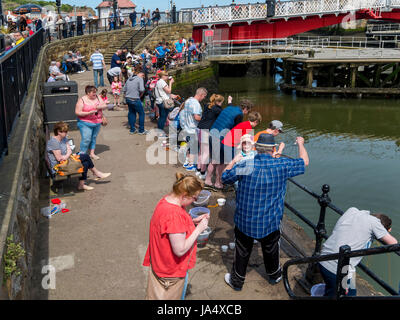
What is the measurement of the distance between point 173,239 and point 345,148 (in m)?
15.0

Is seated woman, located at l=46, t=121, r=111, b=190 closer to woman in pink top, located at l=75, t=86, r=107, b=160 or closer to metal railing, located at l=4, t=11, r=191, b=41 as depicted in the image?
woman in pink top, located at l=75, t=86, r=107, b=160

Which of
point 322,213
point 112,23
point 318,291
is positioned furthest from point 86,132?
point 112,23

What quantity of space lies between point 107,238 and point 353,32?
2558 inches

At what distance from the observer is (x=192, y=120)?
8.13 meters

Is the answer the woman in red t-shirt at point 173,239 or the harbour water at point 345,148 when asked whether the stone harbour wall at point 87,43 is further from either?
the woman in red t-shirt at point 173,239

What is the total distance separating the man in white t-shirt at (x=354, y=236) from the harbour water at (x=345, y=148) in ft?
13.5

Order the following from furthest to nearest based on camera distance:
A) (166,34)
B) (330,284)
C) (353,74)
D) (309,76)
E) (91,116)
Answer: (166,34) → (309,76) → (353,74) → (91,116) → (330,284)

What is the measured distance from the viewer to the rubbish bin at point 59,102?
10.4 meters

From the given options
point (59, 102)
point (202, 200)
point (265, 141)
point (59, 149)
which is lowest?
point (202, 200)

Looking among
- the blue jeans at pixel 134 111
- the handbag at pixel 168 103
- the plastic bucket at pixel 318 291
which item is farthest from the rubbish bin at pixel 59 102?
the plastic bucket at pixel 318 291

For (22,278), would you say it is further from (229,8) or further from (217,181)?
(229,8)

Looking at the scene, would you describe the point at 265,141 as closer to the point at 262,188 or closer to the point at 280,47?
the point at 262,188
